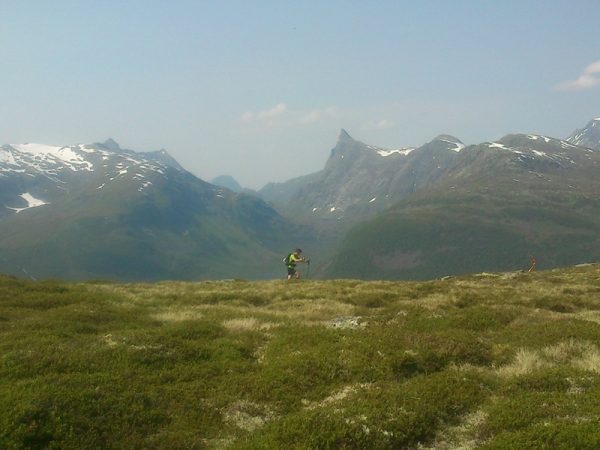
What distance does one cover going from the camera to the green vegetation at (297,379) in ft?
39.7

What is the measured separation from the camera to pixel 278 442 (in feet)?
38.8

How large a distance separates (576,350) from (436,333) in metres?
5.18

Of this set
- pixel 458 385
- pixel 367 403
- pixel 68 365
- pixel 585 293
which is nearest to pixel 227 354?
pixel 68 365

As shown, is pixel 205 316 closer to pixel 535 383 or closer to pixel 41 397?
pixel 41 397

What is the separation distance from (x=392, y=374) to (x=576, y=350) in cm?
738

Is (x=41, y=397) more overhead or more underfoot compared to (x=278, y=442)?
more overhead

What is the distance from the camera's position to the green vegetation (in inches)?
477

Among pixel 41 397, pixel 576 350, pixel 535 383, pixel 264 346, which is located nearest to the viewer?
pixel 41 397

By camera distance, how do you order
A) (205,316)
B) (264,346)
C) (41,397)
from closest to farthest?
(41,397) < (264,346) < (205,316)

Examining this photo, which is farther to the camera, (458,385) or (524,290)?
(524,290)

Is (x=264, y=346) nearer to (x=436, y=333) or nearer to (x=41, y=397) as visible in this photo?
(x=436, y=333)

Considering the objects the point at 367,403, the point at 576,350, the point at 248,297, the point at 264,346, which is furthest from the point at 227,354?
the point at 248,297

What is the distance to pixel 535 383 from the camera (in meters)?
15.1

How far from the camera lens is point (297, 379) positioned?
15.9 metres
